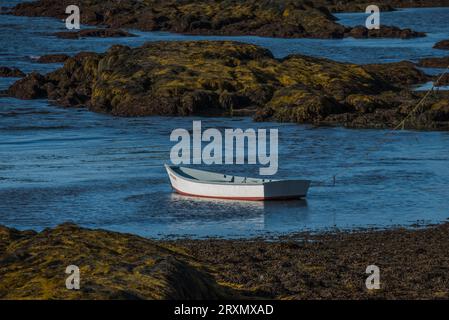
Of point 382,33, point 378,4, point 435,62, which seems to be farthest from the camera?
point 378,4

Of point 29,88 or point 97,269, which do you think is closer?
point 97,269

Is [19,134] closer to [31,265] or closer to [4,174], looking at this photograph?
[4,174]

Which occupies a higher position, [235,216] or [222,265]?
[222,265]

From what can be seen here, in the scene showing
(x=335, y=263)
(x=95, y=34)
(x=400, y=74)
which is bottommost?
(x=95, y=34)

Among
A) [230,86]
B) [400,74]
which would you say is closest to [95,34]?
[400,74]

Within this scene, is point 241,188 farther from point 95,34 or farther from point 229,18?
point 229,18

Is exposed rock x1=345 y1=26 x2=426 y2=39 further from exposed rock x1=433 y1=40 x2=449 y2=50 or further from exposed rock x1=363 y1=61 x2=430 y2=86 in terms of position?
exposed rock x1=363 y1=61 x2=430 y2=86

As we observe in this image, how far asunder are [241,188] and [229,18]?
64.9 metres

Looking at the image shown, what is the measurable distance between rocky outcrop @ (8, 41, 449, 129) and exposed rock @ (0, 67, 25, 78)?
6.66m

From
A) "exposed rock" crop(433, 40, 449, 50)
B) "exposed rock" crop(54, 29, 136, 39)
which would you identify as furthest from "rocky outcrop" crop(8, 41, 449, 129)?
"exposed rock" crop(54, 29, 136, 39)

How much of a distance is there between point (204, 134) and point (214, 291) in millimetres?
29981

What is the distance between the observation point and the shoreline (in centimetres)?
1327

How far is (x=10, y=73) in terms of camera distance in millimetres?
66125

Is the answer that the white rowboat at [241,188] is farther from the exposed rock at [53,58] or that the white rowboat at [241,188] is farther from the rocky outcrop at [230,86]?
the exposed rock at [53,58]
